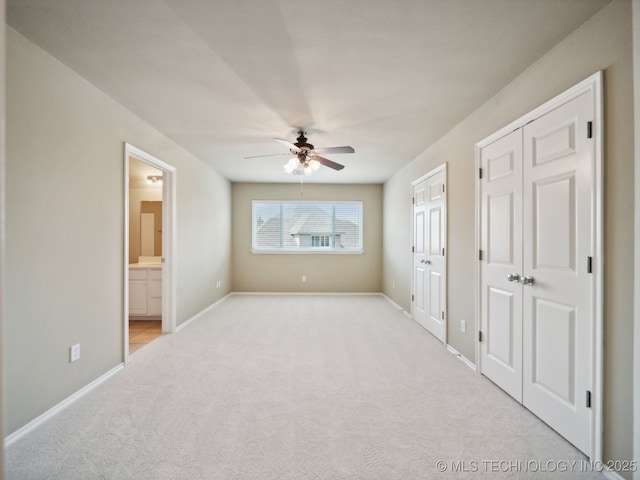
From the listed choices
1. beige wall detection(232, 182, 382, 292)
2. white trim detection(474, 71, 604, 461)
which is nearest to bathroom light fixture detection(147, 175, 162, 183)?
beige wall detection(232, 182, 382, 292)

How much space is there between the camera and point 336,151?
344cm

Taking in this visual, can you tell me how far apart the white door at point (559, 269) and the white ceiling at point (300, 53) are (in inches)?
23.6

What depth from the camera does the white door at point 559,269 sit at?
1.81m

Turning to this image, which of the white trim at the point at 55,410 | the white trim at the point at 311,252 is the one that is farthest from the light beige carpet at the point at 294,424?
the white trim at the point at 311,252

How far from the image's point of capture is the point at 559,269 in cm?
200

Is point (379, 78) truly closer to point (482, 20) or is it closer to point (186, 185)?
point (482, 20)

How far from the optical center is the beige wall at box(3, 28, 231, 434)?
1.97 m

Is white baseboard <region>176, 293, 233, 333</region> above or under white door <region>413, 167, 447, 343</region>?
under

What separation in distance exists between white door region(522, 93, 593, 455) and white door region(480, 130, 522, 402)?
0.31 feet

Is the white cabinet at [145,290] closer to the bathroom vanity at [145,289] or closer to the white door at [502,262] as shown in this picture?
the bathroom vanity at [145,289]

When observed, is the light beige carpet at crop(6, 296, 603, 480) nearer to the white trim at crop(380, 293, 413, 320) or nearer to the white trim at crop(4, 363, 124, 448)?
the white trim at crop(4, 363, 124, 448)

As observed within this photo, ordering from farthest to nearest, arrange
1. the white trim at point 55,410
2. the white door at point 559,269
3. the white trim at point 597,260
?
the white trim at point 55,410, the white door at point 559,269, the white trim at point 597,260

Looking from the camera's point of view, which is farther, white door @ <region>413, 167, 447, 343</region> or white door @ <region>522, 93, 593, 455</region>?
white door @ <region>413, 167, 447, 343</region>

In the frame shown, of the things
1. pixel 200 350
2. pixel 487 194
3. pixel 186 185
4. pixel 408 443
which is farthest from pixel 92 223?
pixel 487 194
